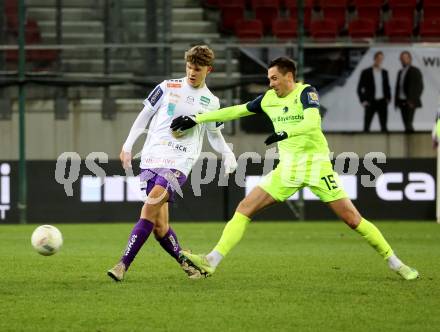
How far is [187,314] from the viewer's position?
24.2ft

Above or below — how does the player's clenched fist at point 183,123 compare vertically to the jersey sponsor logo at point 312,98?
below

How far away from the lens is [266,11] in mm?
21422

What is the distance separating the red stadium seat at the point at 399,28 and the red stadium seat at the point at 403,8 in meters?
0.11

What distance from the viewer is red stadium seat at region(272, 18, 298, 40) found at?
2077 centimetres

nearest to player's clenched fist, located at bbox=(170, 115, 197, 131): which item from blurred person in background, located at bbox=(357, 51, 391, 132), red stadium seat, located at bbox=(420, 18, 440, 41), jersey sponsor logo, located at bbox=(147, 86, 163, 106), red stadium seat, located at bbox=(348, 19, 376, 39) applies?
jersey sponsor logo, located at bbox=(147, 86, 163, 106)

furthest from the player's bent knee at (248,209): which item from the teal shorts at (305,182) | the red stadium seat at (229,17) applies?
the red stadium seat at (229,17)

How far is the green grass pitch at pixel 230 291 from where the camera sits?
7043 millimetres

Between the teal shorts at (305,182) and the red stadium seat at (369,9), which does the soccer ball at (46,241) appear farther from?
the red stadium seat at (369,9)

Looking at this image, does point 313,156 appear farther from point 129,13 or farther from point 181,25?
point 181,25

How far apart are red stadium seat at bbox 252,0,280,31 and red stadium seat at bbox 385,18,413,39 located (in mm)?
2225

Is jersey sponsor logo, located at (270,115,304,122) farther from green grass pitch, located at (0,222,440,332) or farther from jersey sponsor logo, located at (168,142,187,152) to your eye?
green grass pitch, located at (0,222,440,332)

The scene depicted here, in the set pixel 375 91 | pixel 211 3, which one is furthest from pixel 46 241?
pixel 211 3

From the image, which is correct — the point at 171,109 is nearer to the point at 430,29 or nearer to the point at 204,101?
the point at 204,101

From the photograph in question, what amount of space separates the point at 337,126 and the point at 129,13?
3.98m
